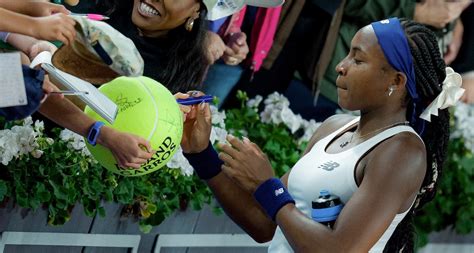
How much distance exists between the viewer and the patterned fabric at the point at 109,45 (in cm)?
379

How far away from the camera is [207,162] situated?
15.7 ft

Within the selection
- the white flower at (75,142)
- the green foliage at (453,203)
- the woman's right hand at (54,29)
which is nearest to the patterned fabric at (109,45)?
the woman's right hand at (54,29)

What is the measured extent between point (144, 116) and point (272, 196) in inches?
25.5

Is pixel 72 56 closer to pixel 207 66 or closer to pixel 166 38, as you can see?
pixel 166 38

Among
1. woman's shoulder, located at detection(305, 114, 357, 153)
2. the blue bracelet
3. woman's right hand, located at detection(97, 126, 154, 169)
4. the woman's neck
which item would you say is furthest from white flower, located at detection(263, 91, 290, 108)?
woman's right hand, located at detection(97, 126, 154, 169)

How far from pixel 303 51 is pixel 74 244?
78.5 inches

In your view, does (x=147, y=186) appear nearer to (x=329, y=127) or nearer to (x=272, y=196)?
(x=329, y=127)

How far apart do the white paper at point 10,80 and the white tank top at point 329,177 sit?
131cm

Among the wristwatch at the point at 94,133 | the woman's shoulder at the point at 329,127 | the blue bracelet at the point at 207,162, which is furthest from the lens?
the woman's shoulder at the point at 329,127

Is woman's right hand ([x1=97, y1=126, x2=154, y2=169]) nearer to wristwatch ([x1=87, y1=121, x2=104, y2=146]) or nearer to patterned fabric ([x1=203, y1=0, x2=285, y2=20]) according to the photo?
wristwatch ([x1=87, y1=121, x2=104, y2=146])

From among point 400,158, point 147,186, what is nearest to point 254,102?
point 147,186

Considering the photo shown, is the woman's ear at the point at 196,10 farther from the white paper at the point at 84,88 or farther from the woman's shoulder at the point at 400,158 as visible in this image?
the white paper at the point at 84,88

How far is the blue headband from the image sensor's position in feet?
15.0

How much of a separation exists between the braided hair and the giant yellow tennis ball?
98 centimetres
